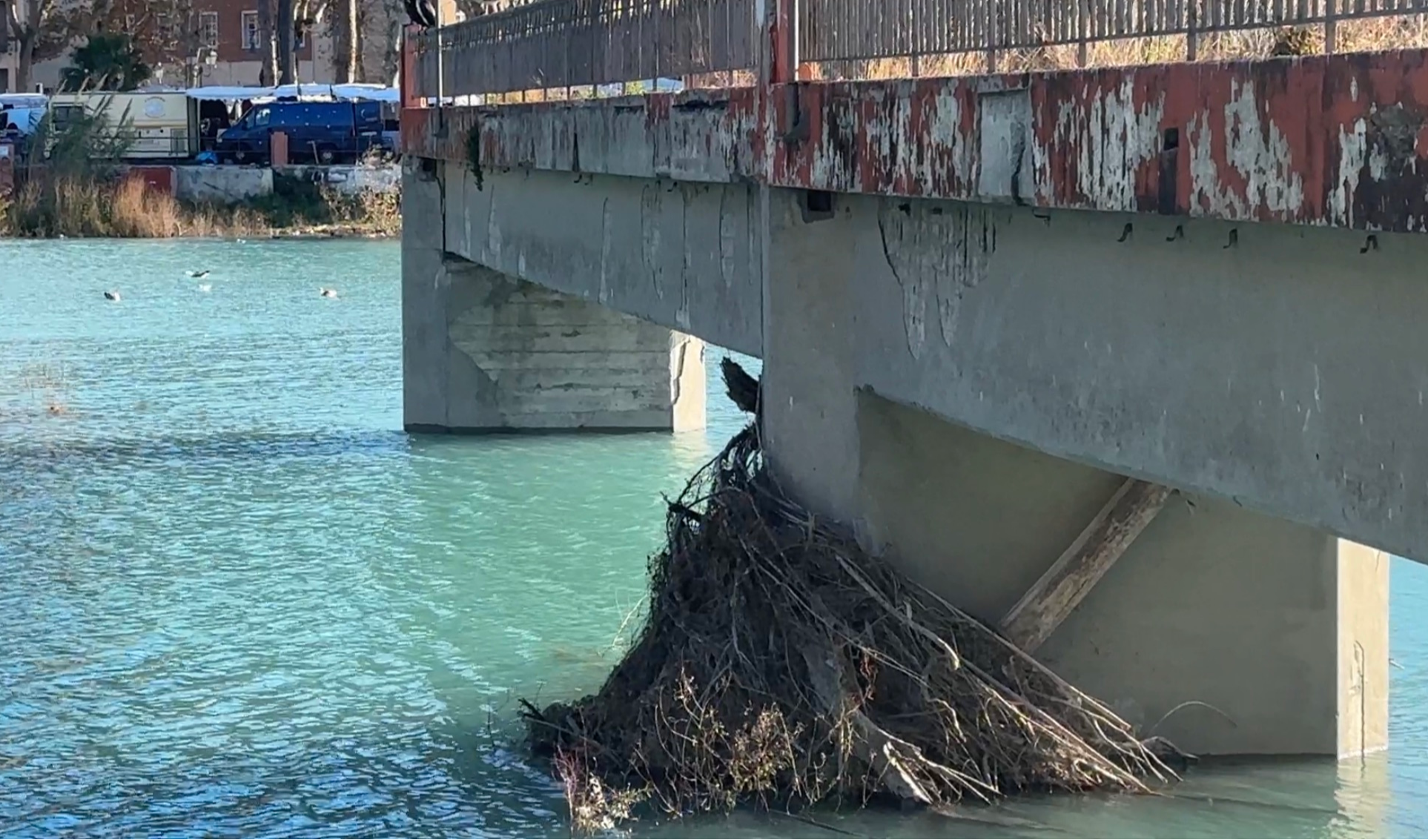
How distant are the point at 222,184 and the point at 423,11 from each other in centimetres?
3512

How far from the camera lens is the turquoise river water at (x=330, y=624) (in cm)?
927

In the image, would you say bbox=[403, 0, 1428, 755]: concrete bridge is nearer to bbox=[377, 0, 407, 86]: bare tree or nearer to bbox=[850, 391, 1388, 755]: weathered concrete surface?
bbox=[850, 391, 1388, 755]: weathered concrete surface

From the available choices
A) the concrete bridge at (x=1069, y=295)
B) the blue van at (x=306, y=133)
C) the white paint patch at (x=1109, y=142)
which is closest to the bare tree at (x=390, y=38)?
the blue van at (x=306, y=133)

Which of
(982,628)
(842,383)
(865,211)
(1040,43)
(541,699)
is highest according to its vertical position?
(1040,43)

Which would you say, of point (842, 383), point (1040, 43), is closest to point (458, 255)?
point (842, 383)

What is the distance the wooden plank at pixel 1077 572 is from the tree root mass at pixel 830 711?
195mm

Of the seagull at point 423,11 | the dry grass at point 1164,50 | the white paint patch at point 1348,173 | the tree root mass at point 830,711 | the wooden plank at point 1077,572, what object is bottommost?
the tree root mass at point 830,711

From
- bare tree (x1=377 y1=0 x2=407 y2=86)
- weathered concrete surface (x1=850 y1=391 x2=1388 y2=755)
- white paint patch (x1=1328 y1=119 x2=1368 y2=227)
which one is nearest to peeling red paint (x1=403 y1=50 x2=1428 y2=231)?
white paint patch (x1=1328 y1=119 x2=1368 y2=227)

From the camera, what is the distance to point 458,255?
2044cm

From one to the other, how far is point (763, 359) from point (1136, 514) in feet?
6.18

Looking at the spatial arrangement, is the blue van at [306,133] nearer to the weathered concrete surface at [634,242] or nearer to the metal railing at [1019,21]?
the weathered concrete surface at [634,242]

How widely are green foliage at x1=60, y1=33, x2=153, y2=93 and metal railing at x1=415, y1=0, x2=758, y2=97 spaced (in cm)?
Result: 5287

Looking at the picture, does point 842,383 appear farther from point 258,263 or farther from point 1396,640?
point 258,263

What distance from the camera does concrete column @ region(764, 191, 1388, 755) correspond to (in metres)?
9.64
